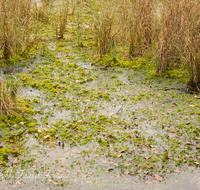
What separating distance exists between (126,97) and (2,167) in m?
2.94

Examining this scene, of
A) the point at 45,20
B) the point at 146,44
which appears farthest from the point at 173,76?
the point at 45,20

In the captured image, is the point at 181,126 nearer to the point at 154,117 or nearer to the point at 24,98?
the point at 154,117

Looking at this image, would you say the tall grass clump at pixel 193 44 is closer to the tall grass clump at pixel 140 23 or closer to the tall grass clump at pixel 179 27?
the tall grass clump at pixel 179 27

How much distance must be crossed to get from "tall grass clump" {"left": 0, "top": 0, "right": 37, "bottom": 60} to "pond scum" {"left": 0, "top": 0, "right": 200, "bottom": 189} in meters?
0.02

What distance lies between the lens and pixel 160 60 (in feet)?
22.1

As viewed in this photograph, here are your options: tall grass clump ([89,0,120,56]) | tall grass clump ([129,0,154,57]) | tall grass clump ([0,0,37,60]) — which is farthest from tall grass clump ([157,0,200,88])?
tall grass clump ([0,0,37,60])

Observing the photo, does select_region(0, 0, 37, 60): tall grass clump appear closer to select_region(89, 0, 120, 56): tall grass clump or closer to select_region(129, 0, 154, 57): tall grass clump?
select_region(89, 0, 120, 56): tall grass clump

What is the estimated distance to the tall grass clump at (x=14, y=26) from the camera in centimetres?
674

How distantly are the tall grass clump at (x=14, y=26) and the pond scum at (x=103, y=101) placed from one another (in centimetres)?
2

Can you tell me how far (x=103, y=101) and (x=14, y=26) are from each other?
290cm

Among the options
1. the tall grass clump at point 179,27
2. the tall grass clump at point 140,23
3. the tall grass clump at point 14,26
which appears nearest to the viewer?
the tall grass clump at point 179,27

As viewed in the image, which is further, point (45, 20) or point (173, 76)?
point (45, 20)

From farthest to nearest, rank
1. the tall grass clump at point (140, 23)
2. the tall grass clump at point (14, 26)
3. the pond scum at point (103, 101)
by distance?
1. the tall grass clump at point (140, 23)
2. the tall grass clump at point (14, 26)
3. the pond scum at point (103, 101)

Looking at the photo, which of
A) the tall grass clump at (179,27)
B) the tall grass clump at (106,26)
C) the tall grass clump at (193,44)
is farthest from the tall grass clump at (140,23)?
the tall grass clump at (193,44)
